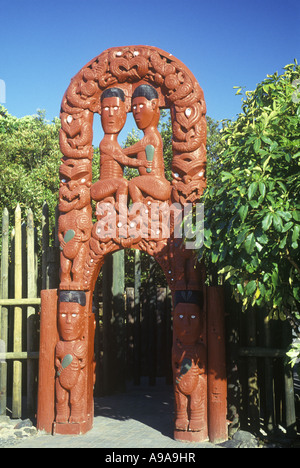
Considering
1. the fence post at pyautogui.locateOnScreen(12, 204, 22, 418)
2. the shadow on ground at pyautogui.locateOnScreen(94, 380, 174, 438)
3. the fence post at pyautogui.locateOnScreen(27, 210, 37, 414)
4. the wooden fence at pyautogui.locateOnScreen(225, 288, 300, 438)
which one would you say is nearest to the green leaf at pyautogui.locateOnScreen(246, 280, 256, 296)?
the wooden fence at pyautogui.locateOnScreen(225, 288, 300, 438)

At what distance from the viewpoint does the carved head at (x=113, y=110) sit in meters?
7.39

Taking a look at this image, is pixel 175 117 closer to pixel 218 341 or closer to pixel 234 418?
pixel 218 341

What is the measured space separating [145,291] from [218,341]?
476 cm

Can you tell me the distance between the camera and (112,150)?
736cm

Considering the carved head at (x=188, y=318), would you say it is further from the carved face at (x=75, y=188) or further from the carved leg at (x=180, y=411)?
the carved face at (x=75, y=188)

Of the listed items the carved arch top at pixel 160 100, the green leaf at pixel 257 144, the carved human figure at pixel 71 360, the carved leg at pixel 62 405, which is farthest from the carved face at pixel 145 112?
the carved leg at pixel 62 405

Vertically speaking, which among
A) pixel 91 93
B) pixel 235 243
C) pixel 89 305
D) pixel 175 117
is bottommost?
pixel 89 305

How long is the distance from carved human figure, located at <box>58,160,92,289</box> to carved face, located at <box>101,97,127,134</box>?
676 millimetres

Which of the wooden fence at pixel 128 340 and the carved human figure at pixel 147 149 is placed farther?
the carved human figure at pixel 147 149

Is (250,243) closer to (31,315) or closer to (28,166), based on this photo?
(31,315)

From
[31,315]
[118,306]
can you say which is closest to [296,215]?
[31,315]

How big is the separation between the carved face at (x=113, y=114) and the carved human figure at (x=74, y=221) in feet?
2.22

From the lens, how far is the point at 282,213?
15.7ft

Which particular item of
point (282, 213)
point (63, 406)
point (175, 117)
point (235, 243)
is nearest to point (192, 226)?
point (235, 243)
